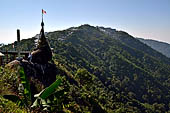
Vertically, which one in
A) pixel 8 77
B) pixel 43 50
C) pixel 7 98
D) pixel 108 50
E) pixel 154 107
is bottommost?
pixel 154 107

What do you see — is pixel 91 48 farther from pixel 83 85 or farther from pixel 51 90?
pixel 51 90

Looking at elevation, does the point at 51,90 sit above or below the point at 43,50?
below

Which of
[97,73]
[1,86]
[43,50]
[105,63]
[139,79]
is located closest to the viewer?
[1,86]

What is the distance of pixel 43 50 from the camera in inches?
727

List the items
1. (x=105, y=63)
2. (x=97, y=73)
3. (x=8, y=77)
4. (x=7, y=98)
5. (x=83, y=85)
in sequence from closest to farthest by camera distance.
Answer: (x=7, y=98) < (x=8, y=77) < (x=83, y=85) < (x=97, y=73) < (x=105, y=63)

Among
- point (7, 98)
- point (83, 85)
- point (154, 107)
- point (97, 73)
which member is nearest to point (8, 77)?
point (7, 98)

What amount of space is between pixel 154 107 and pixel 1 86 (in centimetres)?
11317

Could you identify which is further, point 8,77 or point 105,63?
point 105,63

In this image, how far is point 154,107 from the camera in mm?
107562

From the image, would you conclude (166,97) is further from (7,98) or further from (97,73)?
(7,98)

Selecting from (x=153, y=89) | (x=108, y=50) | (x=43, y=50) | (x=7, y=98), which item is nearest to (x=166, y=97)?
(x=153, y=89)

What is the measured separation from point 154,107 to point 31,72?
108 meters

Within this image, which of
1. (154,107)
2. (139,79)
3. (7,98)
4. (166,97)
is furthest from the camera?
(139,79)

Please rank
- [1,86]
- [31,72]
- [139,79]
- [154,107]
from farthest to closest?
1. [139,79]
2. [154,107]
3. [31,72]
4. [1,86]
